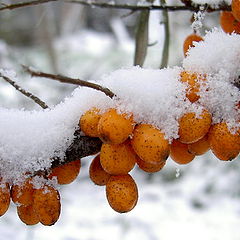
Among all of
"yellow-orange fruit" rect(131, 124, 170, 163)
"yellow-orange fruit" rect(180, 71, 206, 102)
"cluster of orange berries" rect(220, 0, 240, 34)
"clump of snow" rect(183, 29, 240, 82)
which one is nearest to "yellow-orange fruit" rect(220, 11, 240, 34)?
"cluster of orange berries" rect(220, 0, 240, 34)

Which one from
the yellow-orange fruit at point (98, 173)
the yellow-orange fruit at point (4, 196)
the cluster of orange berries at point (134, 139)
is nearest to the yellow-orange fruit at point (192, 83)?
the cluster of orange berries at point (134, 139)

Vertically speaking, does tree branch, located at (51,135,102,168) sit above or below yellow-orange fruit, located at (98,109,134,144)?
below

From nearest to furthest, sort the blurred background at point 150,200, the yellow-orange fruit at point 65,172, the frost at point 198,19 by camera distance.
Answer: the yellow-orange fruit at point 65,172, the frost at point 198,19, the blurred background at point 150,200

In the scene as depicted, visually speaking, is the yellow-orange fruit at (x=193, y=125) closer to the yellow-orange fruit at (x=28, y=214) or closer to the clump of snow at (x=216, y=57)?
the clump of snow at (x=216, y=57)

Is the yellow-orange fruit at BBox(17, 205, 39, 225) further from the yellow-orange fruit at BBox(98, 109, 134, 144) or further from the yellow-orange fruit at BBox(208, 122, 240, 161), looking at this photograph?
the yellow-orange fruit at BBox(208, 122, 240, 161)

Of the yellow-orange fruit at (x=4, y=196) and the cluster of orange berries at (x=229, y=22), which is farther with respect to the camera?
the cluster of orange berries at (x=229, y=22)

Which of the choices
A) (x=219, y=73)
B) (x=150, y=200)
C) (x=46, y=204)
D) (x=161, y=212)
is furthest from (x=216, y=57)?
(x=150, y=200)

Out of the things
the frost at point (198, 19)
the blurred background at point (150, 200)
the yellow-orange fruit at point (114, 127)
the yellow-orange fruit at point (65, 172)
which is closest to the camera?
the yellow-orange fruit at point (114, 127)
